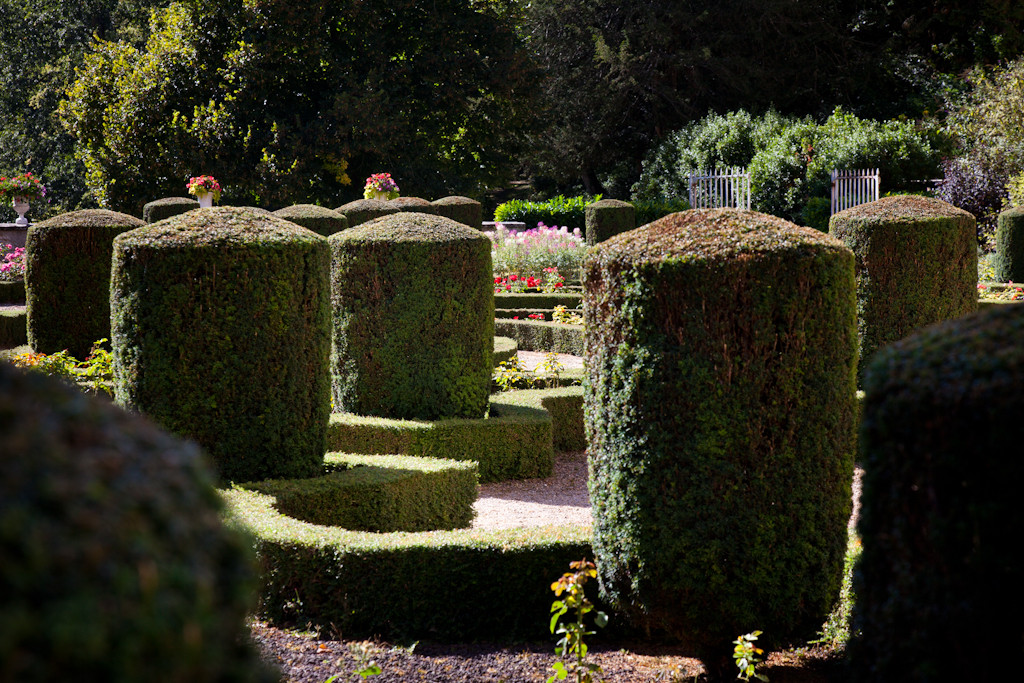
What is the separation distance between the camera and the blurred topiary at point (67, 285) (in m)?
9.59

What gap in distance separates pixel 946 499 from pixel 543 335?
1108 centimetres

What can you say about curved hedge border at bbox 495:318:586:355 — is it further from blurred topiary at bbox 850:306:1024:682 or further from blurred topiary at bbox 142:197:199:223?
blurred topiary at bbox 850:306:1024:682

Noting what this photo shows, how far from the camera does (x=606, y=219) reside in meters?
22.4

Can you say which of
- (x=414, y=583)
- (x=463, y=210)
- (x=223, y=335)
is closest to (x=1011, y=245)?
(x=463, y=210)

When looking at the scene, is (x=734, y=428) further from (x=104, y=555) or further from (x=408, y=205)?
(x=408, y=205)

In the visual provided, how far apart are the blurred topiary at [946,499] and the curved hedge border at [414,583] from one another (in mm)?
2325

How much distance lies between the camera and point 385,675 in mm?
3863

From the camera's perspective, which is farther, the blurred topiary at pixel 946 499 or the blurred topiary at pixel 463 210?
the blurred topiary at pixel 463 210

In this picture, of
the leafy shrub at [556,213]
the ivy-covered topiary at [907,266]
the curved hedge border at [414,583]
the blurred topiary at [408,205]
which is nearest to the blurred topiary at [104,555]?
the curved hedge border at [414,583]

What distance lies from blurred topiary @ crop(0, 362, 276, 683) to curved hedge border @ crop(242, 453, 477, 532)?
13.5ft

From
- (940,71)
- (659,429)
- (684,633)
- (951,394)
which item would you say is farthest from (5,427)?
(940,71)

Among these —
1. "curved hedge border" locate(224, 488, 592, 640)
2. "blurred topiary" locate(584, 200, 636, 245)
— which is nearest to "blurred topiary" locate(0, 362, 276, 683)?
"curved hedge border" locate(224, 488, 592, 640)

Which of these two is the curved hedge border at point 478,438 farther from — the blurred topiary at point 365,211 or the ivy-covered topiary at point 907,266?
the blurred topiary at point 365,211

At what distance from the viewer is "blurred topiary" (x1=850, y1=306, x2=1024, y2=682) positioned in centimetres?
190
